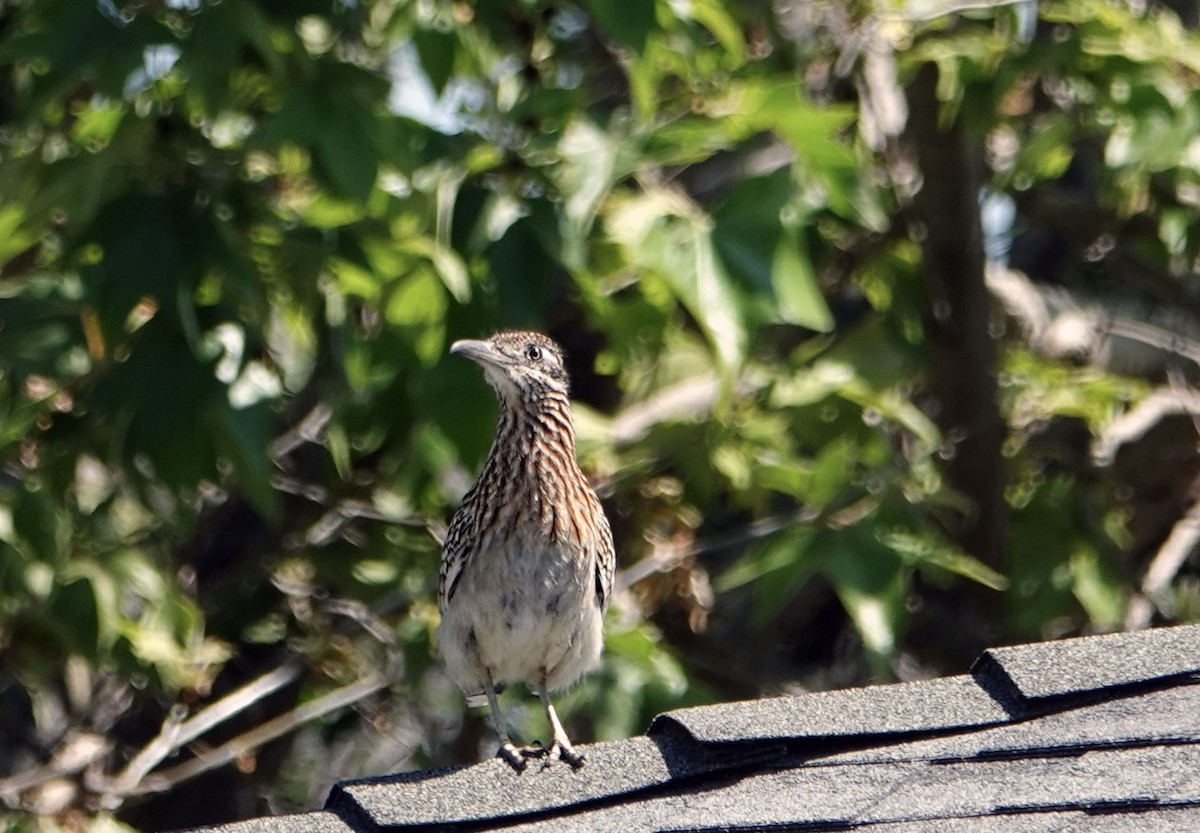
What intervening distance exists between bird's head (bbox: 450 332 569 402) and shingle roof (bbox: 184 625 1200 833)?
5.49 feet

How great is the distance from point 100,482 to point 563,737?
11.3 ft

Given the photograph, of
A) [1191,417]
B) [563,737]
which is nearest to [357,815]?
[563,737]

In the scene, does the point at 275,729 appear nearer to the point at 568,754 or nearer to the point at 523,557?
the point at 523,557

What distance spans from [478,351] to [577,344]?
2.58 meters

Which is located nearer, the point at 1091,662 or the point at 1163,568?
the point at 1091,662

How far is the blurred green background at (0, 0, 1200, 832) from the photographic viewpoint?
5121 millimetres

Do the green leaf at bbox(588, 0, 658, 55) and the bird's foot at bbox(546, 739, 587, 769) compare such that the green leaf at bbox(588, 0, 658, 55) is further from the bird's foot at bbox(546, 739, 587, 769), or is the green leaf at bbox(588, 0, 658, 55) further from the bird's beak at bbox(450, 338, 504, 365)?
the bird's foot at bbox(546, 739, 587, 769)

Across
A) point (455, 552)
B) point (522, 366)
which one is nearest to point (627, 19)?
point (522, 366)

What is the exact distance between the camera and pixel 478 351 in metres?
5.25

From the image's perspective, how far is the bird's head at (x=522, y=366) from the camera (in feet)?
17.8

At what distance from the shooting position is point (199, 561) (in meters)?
8.05

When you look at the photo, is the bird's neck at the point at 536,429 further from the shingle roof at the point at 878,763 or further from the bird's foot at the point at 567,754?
the shingle roof at the point at 878,763

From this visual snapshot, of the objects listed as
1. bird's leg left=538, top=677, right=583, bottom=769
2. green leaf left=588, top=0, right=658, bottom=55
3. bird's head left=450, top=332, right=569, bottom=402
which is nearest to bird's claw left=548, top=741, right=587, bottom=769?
bird's leg left=538, top=677, right=583, bottom=769

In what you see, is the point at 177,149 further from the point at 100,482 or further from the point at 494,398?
the point at 100,482
